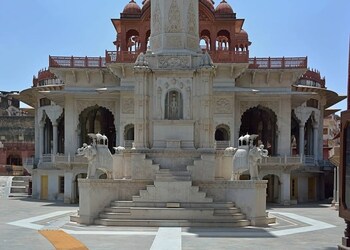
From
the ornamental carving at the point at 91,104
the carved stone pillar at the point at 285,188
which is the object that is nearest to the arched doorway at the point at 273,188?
the carved stone pillar at the point at 285,188

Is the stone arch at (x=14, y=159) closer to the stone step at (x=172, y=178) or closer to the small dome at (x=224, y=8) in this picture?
the small dome at (x=224, y=8)

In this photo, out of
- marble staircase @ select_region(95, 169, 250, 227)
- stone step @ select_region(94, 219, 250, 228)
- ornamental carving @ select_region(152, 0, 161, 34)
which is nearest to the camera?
stone step @ select_region(94, 219, 250, 228)

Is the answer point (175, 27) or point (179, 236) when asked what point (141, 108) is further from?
point (179, 236)

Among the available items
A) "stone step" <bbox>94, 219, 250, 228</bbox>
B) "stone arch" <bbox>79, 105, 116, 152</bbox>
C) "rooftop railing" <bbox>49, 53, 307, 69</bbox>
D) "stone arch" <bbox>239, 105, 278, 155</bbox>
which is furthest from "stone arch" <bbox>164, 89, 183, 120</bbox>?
"stone arch" <bbox>79, 105, 116, 152</bbox>

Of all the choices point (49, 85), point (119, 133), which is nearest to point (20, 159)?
point (49, 85)

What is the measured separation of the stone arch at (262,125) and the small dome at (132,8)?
40.4 feet

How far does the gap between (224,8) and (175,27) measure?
18665 millimetres

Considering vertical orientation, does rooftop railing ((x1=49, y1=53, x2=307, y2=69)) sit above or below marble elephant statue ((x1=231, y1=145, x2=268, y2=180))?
above

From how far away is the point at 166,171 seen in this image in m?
23.5

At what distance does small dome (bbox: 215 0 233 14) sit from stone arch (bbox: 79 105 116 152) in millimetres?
12315

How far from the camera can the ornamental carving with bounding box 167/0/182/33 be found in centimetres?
2508

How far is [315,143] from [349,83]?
34050mm

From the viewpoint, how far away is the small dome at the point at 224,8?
4238 cm

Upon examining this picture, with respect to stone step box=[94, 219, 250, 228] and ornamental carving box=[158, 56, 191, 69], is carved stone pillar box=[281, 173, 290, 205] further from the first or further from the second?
stone step box=[94, 219, 250, 228]
